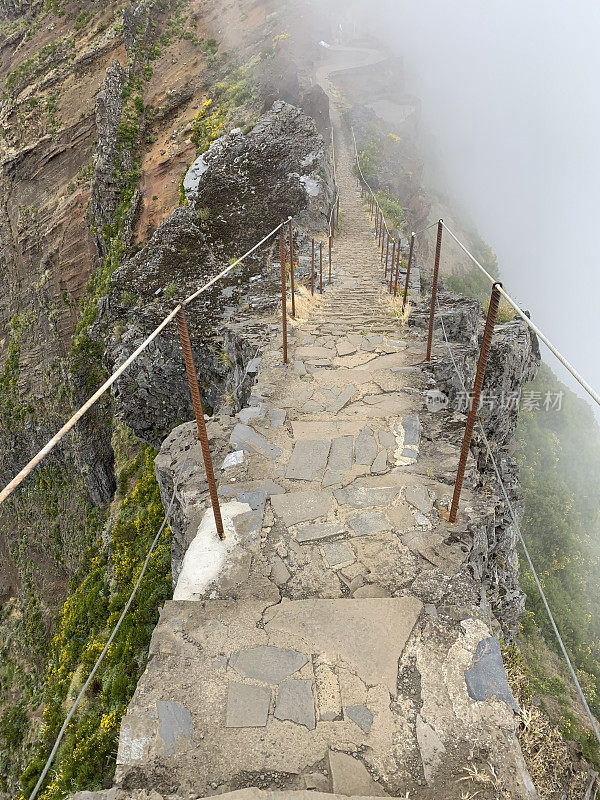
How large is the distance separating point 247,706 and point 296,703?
0.93 feet

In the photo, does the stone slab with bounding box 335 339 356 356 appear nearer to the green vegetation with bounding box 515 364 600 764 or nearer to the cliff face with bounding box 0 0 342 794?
the cliff face with bounding box 0 0 342 794

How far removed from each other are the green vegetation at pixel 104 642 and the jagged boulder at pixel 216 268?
231 cm

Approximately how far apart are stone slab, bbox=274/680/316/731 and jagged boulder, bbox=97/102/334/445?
4937mm

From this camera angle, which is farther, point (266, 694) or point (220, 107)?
point (220, 107)

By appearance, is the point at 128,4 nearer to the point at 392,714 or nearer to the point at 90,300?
the point at 90,300

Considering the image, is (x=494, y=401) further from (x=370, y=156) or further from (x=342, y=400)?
(x=370, y=156)

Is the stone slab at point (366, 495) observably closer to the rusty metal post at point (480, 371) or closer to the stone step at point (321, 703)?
the rusty metal post at point (480, 371)

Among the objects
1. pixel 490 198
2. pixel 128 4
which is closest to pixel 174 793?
pixel 128 4

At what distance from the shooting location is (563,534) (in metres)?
26.3

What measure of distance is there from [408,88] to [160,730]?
2082 inches

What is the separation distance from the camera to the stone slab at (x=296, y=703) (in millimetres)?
2629

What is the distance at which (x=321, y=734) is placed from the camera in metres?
2.57

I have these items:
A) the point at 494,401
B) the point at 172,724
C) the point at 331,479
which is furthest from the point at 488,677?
the point at 494,401

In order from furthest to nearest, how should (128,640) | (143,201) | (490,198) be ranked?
(490,198) → (143,201) → (128,640)
